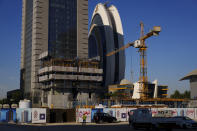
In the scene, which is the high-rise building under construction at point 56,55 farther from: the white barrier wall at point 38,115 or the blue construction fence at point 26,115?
the white barrier wall at point 38,115

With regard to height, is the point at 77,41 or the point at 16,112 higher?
the point at 77,41

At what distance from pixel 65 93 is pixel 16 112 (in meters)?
86.9

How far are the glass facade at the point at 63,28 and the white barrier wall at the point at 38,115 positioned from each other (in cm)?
11102

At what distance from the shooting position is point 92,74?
14825 centimetres

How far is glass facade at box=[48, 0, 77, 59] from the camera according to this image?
164 meters

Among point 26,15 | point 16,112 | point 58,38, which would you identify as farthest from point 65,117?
point 26,15

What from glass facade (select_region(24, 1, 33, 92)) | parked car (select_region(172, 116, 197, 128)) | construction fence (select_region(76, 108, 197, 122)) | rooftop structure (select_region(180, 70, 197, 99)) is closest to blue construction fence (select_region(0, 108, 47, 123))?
construction fence (select_region(76, 108, 197, 122))

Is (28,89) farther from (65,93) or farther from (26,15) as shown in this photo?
(26,15)

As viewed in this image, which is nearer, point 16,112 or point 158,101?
point 16,112

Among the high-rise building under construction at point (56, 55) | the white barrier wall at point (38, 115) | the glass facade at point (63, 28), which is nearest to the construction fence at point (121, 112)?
the white barrier wall at point (38, 115)

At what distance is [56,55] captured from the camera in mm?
160375

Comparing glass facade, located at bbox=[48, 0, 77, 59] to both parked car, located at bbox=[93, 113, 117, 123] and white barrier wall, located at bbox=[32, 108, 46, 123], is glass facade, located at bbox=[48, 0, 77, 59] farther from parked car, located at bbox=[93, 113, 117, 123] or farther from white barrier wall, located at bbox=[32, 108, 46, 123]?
parked car, located at bbox=[93, 113, 117, 123]

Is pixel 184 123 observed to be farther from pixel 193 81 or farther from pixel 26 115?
pixel 193 81

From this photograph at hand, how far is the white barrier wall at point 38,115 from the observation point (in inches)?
1972
